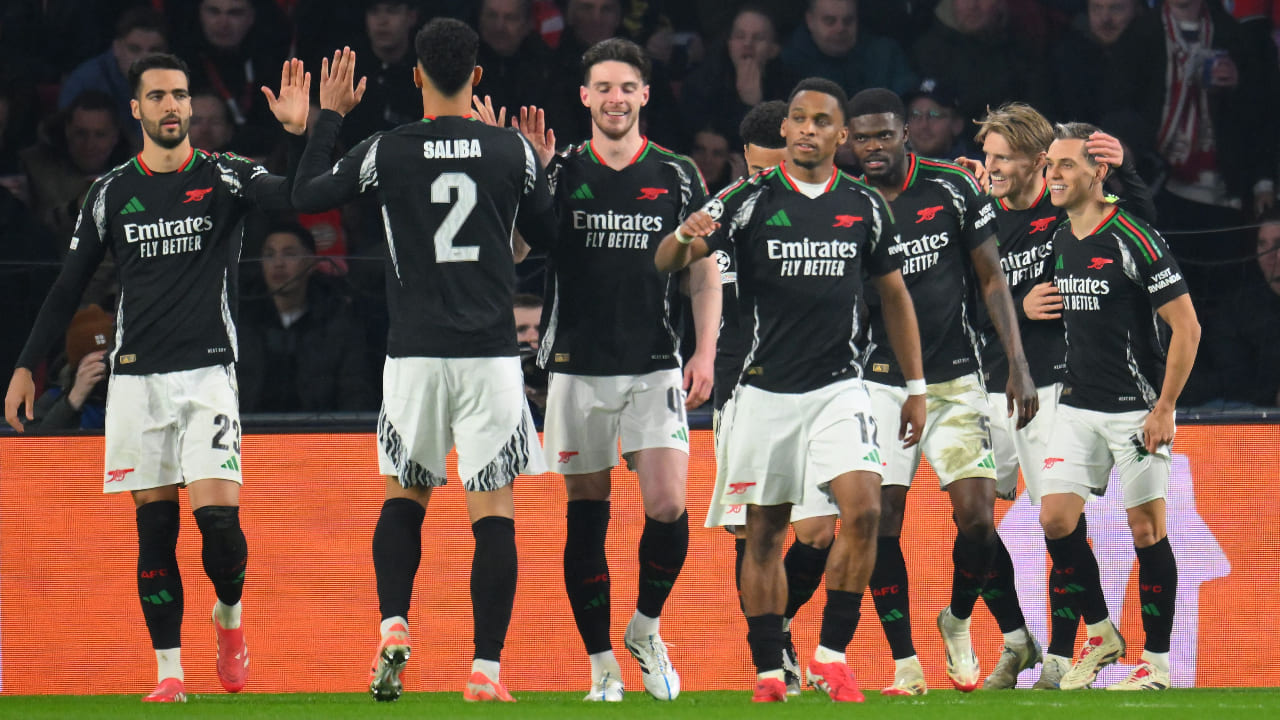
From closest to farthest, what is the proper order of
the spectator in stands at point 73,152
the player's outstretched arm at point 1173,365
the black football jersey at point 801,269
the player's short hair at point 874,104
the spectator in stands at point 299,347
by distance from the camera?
the black football jersey at point 801,269, the player's outstretched arm at point 1173,365, the player's short hair at point 874,104, the spectator in stands at point 299,347, the spectator in stands at point 73,152

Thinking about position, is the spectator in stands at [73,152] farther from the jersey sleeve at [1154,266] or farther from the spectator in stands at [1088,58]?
the jersey sleeve at [1154,266]

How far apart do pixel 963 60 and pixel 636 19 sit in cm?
231

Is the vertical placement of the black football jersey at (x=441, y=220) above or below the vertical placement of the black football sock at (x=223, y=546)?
above

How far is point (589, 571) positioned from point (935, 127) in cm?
569

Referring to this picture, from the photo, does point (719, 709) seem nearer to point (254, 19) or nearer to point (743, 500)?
point (743, 500)

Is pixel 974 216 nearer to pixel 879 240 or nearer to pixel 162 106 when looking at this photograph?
pixel 879 240

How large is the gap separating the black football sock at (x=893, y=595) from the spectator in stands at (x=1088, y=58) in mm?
5253

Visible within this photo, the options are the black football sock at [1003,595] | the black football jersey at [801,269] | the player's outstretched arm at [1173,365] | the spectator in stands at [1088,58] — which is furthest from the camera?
the spectator in stands at [1088,58]

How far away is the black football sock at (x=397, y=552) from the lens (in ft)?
19.0

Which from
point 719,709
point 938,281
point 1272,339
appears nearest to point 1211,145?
point 1272,339

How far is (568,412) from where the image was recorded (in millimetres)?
6688

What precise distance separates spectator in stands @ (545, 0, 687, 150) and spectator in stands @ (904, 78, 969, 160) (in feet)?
5.12

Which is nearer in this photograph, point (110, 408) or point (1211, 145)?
point (110, 408)

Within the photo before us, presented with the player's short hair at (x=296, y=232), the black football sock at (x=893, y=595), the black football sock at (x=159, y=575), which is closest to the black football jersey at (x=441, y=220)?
the black football sock at (x=159, y=575)
